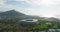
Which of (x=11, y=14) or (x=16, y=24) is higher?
(x=11, y=14)

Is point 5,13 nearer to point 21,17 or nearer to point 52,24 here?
point 21,17

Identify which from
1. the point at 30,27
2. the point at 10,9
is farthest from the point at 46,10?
the point at 10,9

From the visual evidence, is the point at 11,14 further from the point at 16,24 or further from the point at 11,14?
the point at 16,24

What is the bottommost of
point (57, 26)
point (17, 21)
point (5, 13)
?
point (57, 26)

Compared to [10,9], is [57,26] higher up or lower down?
lower down

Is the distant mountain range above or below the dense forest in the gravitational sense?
above

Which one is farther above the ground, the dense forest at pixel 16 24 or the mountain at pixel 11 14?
the mountain at pixel 11 14

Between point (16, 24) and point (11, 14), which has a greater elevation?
point (11, 14)

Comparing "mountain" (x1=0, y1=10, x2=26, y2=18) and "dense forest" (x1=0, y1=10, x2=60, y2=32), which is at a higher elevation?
"mountain" (x1=0, y1=10, x2=26, y2=18)

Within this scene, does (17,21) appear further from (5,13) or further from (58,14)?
(58,14)

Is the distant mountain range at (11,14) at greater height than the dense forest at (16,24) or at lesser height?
greater

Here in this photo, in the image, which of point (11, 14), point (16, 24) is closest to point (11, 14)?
point (11, 14)
